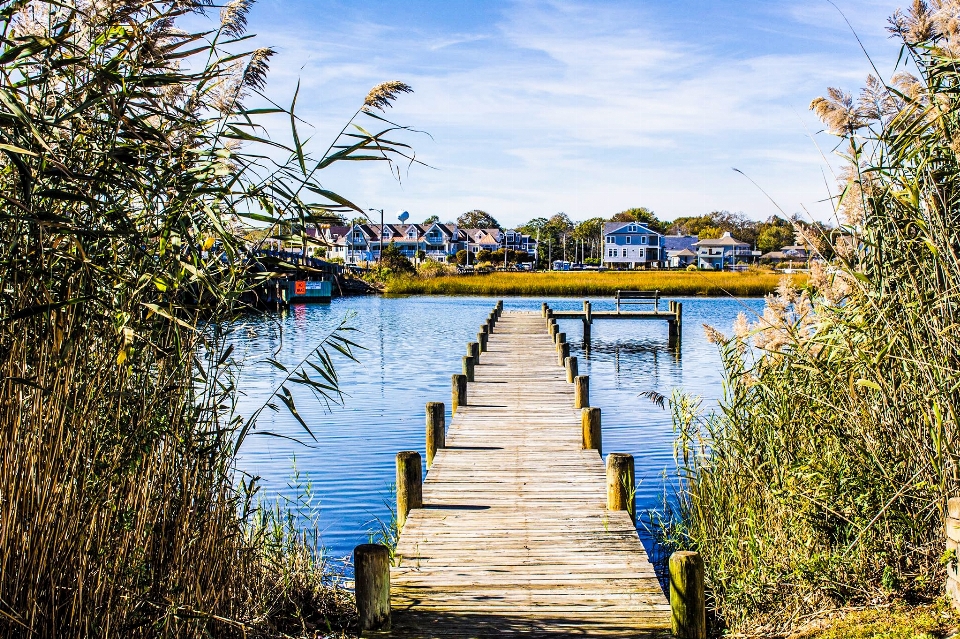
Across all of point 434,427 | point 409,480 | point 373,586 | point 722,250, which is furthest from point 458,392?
point 722,250

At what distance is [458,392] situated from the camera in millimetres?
11836

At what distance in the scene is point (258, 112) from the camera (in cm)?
339

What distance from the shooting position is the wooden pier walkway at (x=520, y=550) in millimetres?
4836

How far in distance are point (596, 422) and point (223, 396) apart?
19.3ft

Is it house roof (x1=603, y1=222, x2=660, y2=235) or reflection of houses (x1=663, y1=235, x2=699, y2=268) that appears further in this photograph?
reflection of houses (x1=663, y1=235, x2=699, y2=268)

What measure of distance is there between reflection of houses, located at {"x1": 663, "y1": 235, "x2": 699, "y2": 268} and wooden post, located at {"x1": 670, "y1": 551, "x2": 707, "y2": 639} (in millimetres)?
104670

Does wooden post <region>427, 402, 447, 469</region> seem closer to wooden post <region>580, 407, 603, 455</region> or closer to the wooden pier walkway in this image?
the wooden pier walkway

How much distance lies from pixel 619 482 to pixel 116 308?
4.60 metres

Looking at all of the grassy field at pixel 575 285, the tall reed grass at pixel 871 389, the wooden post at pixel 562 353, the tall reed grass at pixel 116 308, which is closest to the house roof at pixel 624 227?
the grassy field at pixel 575 285

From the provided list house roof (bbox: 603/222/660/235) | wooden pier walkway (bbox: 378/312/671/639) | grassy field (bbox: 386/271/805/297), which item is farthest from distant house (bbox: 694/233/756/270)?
wooden pier walkway (bbox: 378/312/671/639)

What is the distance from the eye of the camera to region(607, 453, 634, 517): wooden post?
675 centimetres

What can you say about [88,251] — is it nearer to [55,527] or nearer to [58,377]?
[58,377]

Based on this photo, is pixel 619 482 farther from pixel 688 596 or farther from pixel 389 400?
pixel 389 400

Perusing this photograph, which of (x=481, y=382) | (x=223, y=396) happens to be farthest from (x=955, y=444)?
(x=481, y=382)
